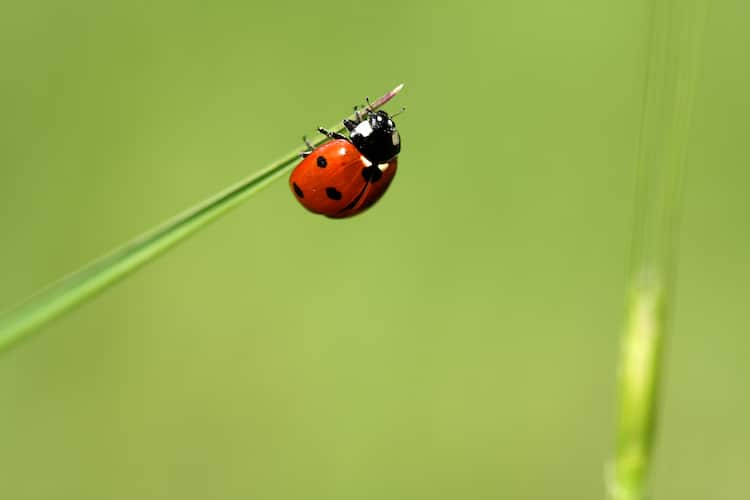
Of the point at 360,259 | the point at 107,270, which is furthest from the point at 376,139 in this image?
the point at 107,270

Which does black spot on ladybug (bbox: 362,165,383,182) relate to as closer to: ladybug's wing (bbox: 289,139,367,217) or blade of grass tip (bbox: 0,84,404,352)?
ladybug's wing (bbox: 289,139,367,217)

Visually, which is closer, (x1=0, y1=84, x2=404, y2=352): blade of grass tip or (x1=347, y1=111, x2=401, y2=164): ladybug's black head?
(x1=0, y1=84, x2=404, y2=352): blade of grass tip

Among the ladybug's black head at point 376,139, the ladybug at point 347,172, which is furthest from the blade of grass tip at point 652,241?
the ladybug's black head at point 376,139

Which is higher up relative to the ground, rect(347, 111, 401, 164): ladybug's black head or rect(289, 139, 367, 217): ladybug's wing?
rect(347, 111, 401, 164): ladybug's black head

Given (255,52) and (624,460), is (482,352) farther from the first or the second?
(624,460)

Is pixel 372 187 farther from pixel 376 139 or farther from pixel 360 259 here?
pixel 360 259

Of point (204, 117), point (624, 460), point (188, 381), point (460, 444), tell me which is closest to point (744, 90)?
point (460, 444)

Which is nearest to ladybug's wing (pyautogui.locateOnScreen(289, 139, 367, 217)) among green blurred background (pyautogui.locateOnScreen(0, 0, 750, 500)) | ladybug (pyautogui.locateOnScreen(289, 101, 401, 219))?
ladybug (pyautogui.locateOnScreen(289, 101, 401, 219))

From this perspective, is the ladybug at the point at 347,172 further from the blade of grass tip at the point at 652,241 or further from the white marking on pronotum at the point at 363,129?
the blade of grass tip at the point at 652,241
